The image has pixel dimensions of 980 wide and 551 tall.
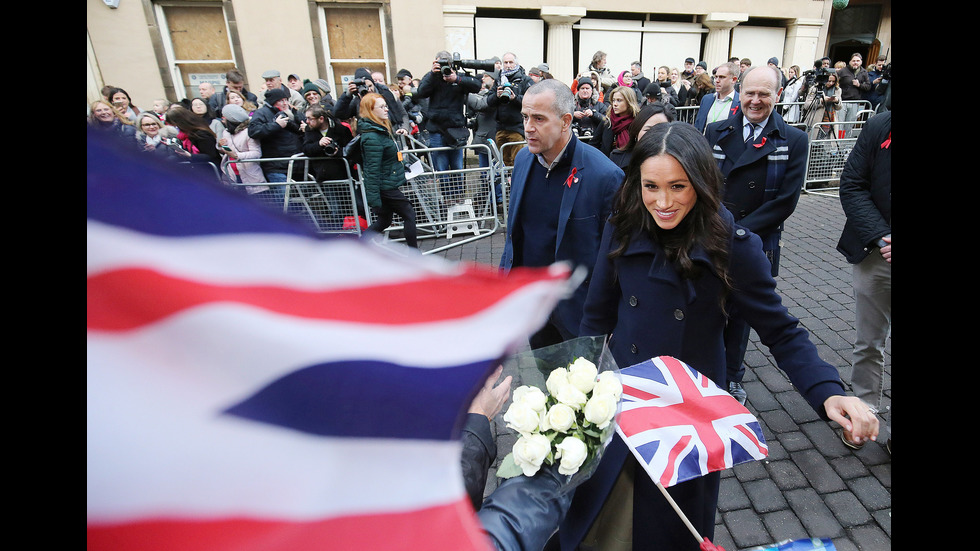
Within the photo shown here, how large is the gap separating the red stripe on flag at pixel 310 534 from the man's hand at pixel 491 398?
2.00 feet

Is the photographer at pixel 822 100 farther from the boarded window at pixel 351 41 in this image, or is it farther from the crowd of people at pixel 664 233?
the boarded window at pixel 351 41

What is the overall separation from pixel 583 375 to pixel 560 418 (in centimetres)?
15

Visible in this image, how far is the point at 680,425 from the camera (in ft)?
5.03

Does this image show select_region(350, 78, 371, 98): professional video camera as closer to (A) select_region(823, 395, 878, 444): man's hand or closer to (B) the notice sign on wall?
(A) select_region(823, 395, 878, 444): man's hand

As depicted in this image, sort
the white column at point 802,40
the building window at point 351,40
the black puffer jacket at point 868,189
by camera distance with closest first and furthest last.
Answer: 1. the black puffer jacket at point 868,189
2. the building window at point 351,40
3. the white column at point 802,40

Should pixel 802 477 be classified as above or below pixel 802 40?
below

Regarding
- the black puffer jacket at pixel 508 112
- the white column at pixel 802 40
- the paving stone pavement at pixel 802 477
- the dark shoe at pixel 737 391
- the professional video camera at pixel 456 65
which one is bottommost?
the paving stone pavement at pixel 802 477

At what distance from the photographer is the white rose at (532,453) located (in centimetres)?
131

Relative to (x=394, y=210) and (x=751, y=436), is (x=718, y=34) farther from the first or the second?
(x=751, y=436)

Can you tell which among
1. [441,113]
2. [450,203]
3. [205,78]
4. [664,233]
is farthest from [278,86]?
[664,233]

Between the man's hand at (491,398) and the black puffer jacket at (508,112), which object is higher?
the black puffer jacket at (508,112)

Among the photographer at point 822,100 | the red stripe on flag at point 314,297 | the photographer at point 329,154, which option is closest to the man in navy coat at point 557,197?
the red stripe on flag at point 314,297

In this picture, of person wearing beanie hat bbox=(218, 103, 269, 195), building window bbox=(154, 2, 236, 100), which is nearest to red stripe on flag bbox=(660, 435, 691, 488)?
person wearing beanie hat bbox=(218, 103, 269, 195)

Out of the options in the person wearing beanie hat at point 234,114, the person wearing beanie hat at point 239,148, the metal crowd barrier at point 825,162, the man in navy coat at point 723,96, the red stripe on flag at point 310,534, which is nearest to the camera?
the red stripe on flag at point 310,534
